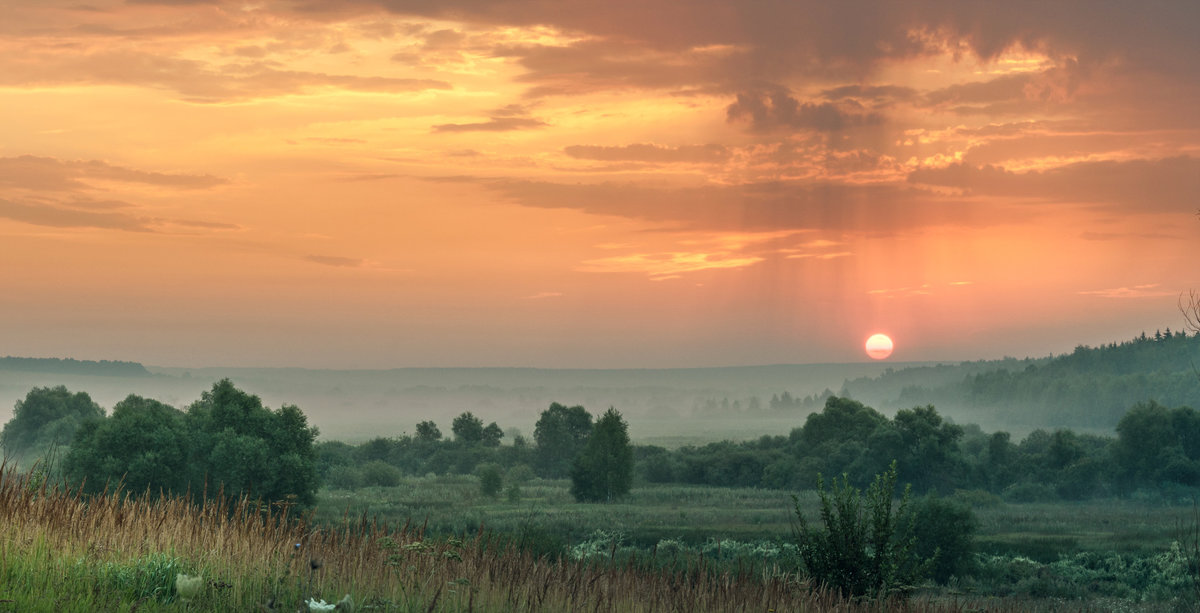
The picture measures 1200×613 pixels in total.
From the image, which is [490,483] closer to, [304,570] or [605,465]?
[605,465]

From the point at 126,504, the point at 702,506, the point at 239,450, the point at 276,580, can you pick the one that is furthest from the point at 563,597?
the point at 702,506

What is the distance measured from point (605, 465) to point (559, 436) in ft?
142

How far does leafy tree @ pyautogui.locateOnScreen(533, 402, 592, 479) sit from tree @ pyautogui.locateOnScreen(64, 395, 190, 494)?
83987 millimetres

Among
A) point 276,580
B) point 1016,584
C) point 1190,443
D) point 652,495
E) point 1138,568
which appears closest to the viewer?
point 276,580

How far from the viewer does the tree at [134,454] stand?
204 feet

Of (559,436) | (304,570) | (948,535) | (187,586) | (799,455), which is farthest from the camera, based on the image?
(559,436)

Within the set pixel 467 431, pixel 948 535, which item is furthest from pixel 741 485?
pixel 948 535

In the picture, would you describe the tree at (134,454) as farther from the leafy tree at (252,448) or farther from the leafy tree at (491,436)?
the leafy tree at (491,436)

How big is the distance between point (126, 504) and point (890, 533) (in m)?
11.5

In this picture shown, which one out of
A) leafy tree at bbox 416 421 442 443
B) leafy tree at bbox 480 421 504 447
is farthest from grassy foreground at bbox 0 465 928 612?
leafy tree at bbox 416 421 442 443

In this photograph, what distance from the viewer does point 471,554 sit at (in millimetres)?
12695

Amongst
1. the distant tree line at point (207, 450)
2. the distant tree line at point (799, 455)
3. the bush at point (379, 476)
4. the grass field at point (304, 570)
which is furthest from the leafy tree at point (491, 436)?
the grass field at point (304, 570)

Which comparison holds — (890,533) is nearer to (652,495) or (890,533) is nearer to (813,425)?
(652,495)

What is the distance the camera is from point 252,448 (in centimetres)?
6272
